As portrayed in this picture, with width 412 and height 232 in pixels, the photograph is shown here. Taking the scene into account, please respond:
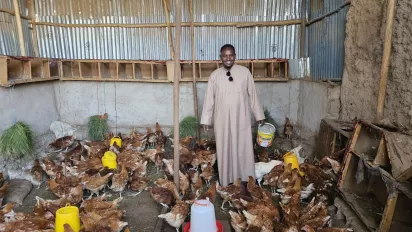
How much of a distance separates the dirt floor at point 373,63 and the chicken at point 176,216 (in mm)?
2661

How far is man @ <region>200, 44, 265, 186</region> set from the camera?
438cm

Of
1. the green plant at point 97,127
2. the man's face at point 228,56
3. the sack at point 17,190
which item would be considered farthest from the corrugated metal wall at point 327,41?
the sack at point 17,190

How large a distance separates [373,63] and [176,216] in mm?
3217

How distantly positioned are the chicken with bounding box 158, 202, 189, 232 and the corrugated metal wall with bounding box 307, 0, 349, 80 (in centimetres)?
334

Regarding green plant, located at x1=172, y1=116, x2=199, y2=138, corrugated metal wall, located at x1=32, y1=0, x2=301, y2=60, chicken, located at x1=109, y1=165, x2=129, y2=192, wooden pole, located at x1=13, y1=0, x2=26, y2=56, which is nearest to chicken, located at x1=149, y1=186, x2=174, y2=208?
chicken, located at x1=109, y1=165, x2=129, y2=192

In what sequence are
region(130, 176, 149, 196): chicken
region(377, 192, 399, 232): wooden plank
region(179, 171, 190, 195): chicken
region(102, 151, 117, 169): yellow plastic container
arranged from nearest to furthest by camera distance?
region(377, 192, 399, 232): wooden plank → region(179, 171, 190, 195): chicken → region(130, 176, 149, 196): chicken → region(102, 151, 117, 169): yellow plastic container

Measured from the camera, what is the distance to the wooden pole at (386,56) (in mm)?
3283

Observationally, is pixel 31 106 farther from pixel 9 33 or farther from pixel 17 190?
pixel 17 190

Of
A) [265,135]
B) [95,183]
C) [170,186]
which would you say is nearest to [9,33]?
[95,183]

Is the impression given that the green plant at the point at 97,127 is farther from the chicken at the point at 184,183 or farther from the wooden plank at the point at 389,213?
the wooden plank at the point at 389,213

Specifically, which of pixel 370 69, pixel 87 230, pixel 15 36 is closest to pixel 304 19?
pixel 370 69

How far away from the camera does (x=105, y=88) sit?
7316 millimetres

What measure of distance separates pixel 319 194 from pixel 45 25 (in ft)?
23.9

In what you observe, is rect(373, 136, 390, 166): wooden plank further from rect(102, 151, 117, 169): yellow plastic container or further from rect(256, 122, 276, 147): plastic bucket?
rect(102, 151, 117, 169): yellow plastic container
